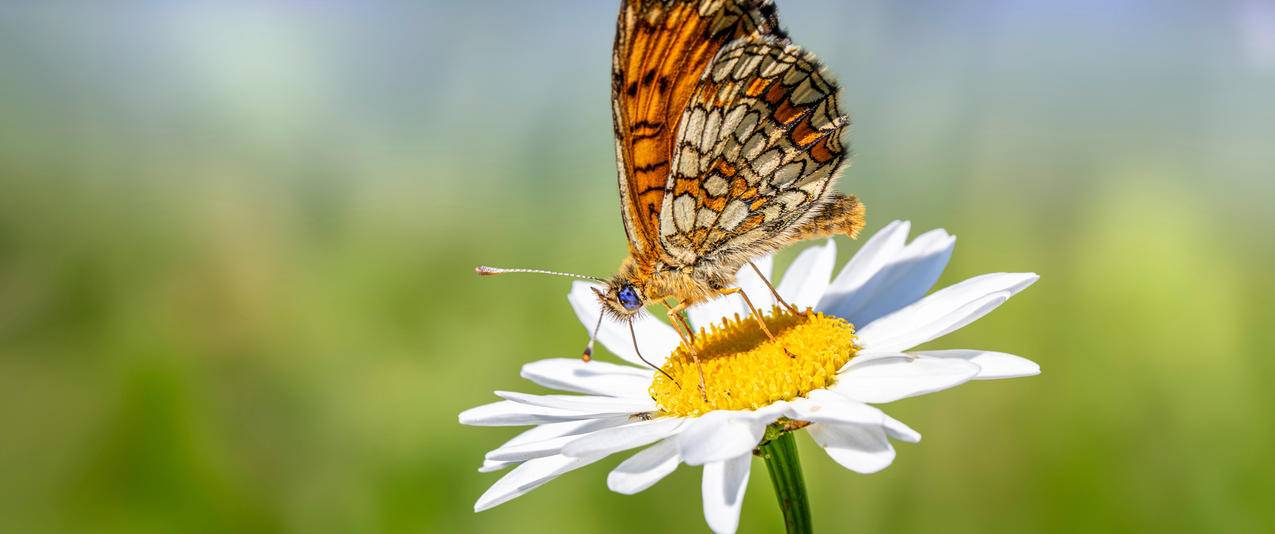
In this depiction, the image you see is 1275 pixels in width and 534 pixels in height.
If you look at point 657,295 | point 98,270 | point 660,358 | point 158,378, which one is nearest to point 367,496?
point 158,378

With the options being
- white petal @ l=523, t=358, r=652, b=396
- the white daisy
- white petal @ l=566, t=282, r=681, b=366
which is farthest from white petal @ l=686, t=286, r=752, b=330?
white petal @ l=523, t=358, r=652, b=396

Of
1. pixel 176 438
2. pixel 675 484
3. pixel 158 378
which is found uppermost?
pixel 158 378

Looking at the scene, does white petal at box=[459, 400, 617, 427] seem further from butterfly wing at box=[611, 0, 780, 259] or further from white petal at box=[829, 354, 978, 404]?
white petal at box=[829, 354, 978, 404]

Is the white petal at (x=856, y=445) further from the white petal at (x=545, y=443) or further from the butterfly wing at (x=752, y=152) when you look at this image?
the butterfly wing at (x=752, y=152)

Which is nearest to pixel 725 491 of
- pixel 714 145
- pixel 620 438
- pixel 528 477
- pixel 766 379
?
pixel 620 438

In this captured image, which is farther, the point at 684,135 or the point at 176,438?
the point at 176,438

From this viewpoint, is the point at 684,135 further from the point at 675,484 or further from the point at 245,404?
the point at 245,404
